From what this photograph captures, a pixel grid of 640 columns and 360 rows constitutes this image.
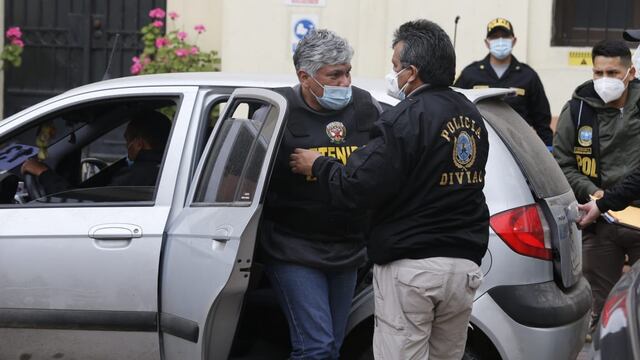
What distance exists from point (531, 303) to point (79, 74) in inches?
295

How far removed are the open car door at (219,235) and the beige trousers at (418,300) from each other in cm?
57

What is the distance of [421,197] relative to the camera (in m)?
3.71

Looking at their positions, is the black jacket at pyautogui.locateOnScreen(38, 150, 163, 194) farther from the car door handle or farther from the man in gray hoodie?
the man in gray hoodie

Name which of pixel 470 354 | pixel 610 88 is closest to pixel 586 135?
pixel 610 88

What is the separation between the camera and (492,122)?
14.9 feet

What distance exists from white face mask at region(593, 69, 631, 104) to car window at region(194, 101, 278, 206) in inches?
94.6

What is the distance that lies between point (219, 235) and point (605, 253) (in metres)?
2.82

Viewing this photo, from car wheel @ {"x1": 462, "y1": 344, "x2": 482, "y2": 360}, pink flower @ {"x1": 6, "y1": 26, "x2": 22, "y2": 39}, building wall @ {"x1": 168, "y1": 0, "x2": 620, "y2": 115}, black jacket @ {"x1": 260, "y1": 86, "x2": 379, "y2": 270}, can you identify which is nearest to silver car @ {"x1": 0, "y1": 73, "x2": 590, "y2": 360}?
car wheel @ {"x1": 462, "y1": 344, "x2": 482, "y2": 360}

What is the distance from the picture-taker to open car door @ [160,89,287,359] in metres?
4.02

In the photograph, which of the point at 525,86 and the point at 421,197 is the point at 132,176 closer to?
the point at 421,197

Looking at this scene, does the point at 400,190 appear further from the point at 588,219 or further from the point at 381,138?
the point at 588,219

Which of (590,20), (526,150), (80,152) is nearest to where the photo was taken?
(526,150)

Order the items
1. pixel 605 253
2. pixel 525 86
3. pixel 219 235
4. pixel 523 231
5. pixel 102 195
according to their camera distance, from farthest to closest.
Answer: pixel 525 86
pixel 605 253
pixel 102 195
pixel 523 231
pixel 219 235

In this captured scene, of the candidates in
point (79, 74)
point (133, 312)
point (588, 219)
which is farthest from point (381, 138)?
point (79, 74)
